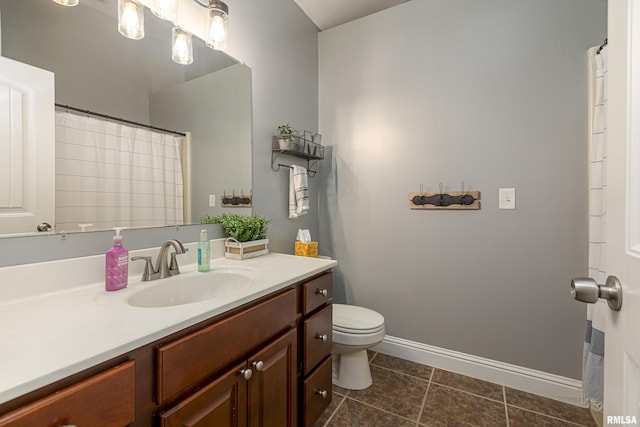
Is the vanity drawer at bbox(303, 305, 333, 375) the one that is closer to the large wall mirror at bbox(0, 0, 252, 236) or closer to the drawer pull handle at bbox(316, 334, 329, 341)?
the drawer pull handle at bbox(316, 334, 329, 341)

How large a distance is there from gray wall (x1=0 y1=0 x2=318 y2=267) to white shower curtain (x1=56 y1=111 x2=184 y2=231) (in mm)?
→ 131

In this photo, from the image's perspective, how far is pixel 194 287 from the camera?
1.14 meters

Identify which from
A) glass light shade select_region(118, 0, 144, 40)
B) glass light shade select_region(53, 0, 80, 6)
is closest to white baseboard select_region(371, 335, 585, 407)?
glass light shade select_region(118, 0, 144, 40)

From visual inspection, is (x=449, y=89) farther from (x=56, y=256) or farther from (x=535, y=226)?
(x=56, y=256)

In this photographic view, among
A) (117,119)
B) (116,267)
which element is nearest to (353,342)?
(116,267)

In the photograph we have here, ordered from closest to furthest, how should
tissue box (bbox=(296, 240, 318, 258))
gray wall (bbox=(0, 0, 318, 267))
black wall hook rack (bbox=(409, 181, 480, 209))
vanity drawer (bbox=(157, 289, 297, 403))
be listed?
vanity drawer (bbox=(157, 289, 297, 403)) < gray wall (bbox=(0, 0, 318, 267)) < black wall hook rack (bbox=(409, 181, 480, 209)) < tissue box (bbox=(296, 240, 318, 258))

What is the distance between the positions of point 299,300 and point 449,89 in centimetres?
165

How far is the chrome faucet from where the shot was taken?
3.48 feet

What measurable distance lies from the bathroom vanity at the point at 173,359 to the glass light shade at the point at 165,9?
1.10 meters

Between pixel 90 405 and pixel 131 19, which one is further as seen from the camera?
pixel 131 19

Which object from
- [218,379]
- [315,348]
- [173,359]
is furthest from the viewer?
[315,348]

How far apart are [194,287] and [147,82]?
2.94 ft

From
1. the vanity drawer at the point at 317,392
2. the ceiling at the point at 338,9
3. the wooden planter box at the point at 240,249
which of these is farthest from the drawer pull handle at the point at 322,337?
the ceiling at the point at 338,9

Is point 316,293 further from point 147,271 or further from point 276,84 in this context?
point 276,84
